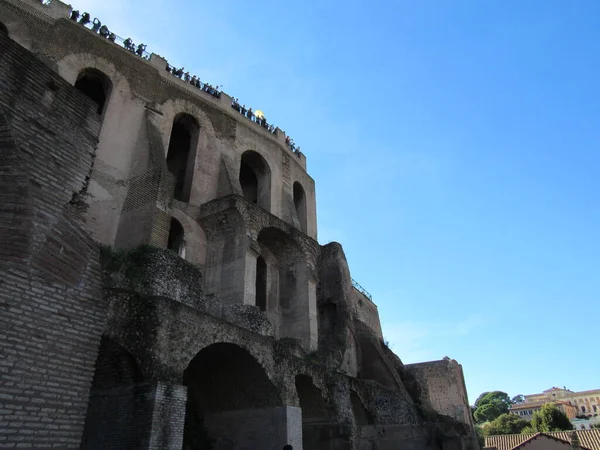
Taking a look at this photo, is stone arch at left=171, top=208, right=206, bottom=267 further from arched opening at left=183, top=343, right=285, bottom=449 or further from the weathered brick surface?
the weathered brick surface

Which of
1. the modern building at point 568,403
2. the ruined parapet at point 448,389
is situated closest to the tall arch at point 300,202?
the ruined parapet at point 448,389

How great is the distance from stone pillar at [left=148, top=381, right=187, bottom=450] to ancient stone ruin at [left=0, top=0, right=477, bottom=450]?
22 mm

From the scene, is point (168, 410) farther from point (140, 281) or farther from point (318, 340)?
point (318, 340)

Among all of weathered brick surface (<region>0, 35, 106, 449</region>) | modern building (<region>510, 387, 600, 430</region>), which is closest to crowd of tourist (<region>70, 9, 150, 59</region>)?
weathered brick surface (<region>0, 35, 106, 449</region>)

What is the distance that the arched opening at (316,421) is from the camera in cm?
1130

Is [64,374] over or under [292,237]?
under

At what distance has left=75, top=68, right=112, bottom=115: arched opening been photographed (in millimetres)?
13906

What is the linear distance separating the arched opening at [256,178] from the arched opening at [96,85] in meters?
5.43

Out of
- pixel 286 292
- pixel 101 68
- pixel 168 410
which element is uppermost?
pixel 101 68

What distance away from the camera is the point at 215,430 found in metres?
10.0

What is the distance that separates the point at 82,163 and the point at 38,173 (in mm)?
713

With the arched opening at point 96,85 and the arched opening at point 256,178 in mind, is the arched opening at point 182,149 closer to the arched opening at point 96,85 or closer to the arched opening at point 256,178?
the arched opening at point 256,178

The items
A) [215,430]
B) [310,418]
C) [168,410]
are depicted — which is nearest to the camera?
[168,410]

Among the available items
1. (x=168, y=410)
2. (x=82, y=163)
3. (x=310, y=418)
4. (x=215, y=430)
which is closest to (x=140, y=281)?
(x=168, y=410)
